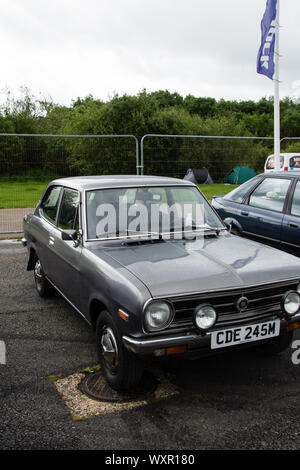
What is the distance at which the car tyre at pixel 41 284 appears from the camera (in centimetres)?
572

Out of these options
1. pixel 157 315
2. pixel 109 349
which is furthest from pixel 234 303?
pixel 109 349

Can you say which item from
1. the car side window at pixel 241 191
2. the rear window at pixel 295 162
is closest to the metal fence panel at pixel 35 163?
the car side window at pixel 241 191

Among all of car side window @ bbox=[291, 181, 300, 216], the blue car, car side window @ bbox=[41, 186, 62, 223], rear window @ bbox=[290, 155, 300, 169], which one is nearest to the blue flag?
rear window @ bbox=[290, 155, 300, 169]

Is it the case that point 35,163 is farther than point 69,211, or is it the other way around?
point 35,163

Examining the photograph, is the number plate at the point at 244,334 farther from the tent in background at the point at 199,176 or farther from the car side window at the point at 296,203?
the tent in background at the point at 199,176

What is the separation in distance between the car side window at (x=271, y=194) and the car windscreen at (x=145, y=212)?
1881 mm

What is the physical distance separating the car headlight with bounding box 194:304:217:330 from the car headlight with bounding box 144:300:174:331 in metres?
0.19

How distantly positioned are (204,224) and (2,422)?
2656mm

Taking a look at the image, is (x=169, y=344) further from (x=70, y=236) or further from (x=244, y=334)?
(x=70, y=236)

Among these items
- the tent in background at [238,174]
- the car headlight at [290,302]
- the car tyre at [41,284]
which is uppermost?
the tent in background at [238,174]

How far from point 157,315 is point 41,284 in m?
3.19

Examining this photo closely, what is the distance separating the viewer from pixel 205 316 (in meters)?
3.12

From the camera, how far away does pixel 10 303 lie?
18.7 feet
